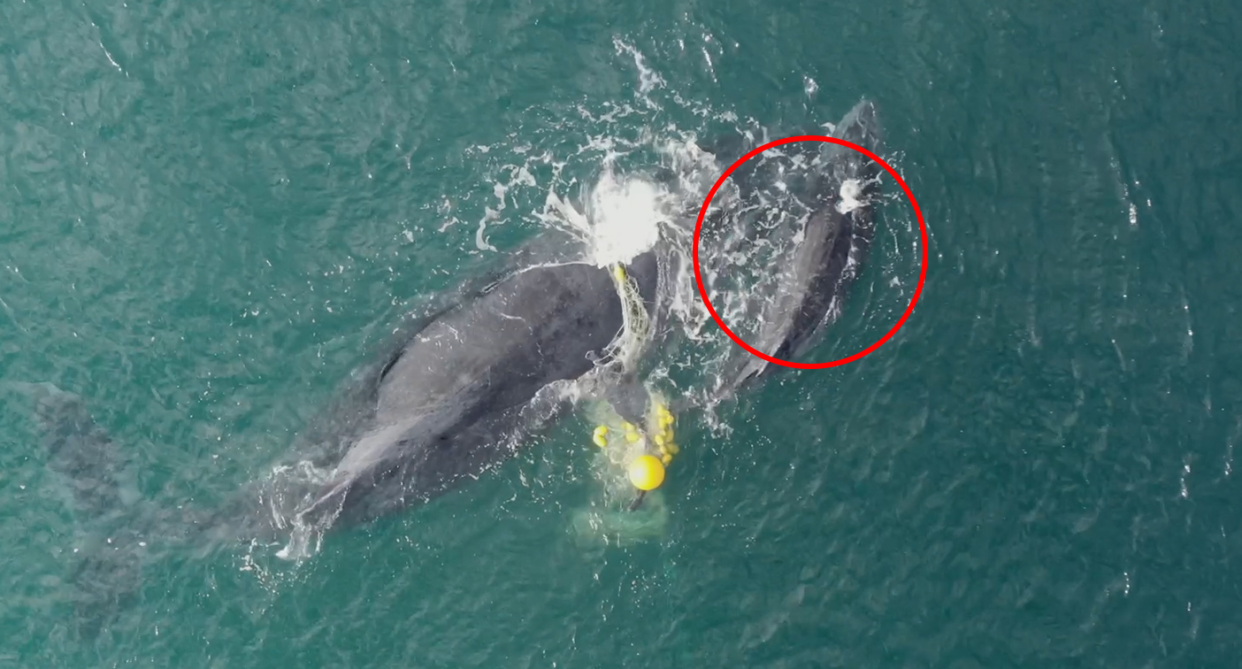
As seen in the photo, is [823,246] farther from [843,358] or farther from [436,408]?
[436,408]

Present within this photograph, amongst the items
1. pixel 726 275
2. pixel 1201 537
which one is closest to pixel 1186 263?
pixel 1201 537

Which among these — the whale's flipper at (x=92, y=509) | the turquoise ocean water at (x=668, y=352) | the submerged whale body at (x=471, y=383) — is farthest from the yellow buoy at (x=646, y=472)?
the whale's flipper at (x=92, y=509)

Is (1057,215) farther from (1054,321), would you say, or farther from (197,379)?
(197,379)

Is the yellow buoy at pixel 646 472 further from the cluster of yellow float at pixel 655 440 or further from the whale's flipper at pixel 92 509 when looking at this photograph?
the whale's flipper at pixel 92 509

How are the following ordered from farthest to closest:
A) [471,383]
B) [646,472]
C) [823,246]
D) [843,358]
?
[823,246] < [843,358] < [471,383] < [646,472]

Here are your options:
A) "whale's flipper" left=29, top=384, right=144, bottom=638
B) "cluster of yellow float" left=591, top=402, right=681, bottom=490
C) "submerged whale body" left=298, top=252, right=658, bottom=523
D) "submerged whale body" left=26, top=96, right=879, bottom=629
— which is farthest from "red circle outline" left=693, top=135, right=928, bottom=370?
"whale's flipper" left=29, top=384, right=144, bottom=638

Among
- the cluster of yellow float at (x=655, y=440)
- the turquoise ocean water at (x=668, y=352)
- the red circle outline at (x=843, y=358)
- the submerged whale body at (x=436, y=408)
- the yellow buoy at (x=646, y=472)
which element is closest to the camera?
the yellow buoy at (x=646, y=472)

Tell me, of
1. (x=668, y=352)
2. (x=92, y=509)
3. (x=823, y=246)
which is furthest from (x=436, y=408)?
(x=823, y=246)
